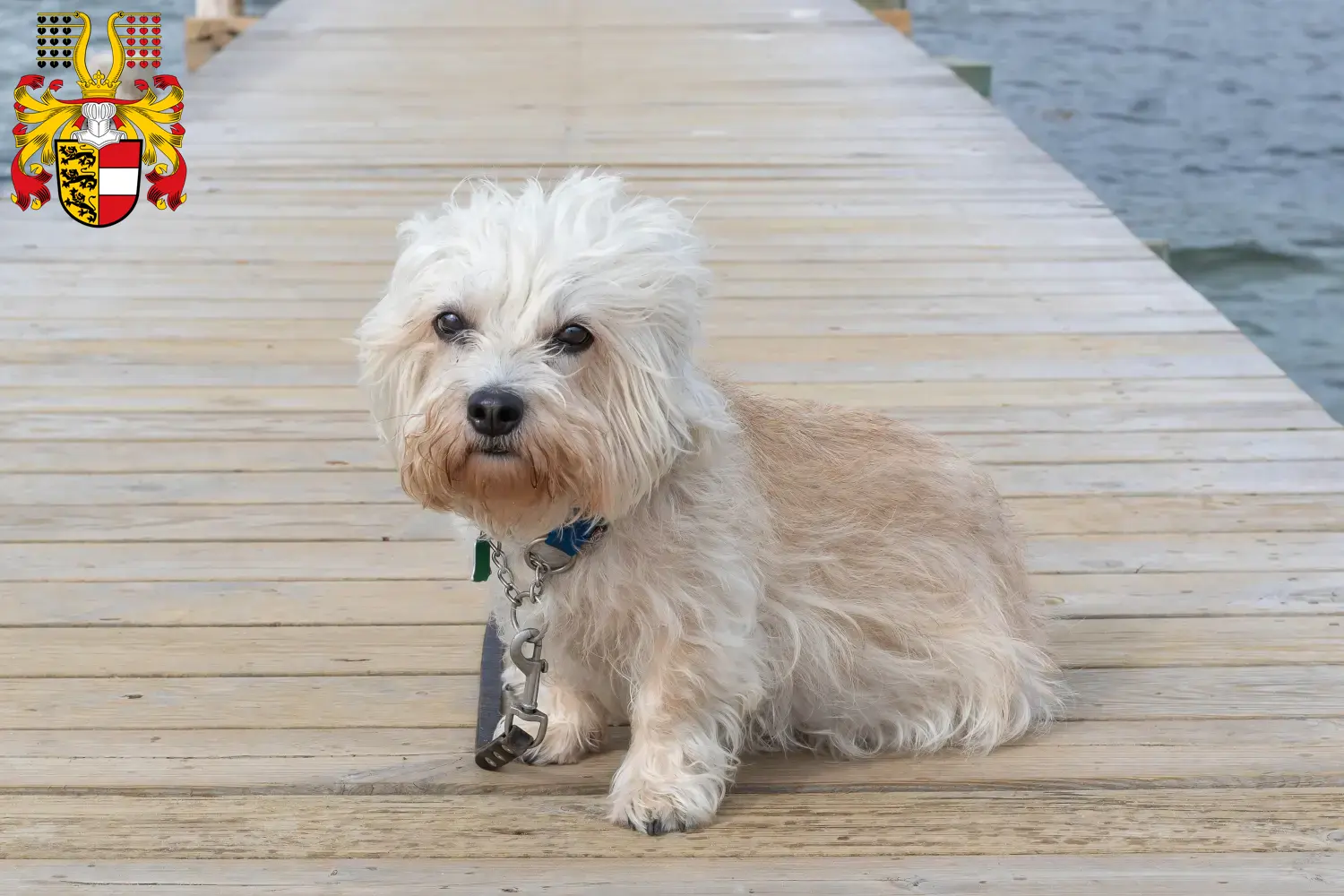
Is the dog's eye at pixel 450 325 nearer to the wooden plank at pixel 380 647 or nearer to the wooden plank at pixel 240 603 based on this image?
the wooden plank at pixel 380 647

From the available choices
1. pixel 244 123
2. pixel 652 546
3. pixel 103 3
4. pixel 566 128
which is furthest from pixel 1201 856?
pixel 103 3

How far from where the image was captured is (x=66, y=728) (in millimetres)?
2619

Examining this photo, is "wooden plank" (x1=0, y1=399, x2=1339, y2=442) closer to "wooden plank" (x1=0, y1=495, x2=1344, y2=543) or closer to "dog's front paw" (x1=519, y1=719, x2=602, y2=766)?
"wooden plank" (x1=0, y1=495, x2=1344, y2=543)

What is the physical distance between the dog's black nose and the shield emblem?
4.23 m

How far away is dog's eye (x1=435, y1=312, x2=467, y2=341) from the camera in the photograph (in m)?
2.12

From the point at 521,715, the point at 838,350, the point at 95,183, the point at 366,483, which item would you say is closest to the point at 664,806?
the point at 521,715

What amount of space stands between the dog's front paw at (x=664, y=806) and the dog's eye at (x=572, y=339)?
2.18 feet

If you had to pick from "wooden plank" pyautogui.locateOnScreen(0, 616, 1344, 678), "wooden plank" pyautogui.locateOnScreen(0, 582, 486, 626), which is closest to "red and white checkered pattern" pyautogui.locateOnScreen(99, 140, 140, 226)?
"wooden plank" pyautogui.locateOnScreen(0, 582, 486, 626)

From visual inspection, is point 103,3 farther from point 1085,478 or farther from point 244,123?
point 1085,478

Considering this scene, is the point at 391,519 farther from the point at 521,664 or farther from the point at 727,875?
the point at 727,875

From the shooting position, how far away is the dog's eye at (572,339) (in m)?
2.10

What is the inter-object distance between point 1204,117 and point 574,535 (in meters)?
12.6

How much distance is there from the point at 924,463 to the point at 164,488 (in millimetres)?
1890

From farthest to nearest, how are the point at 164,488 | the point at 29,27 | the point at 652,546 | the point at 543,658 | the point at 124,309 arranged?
1. the point at 29,27
2. the point at 124,309
3. the point at 164,488
4. the point at 543,658
5. the point at 652,546
